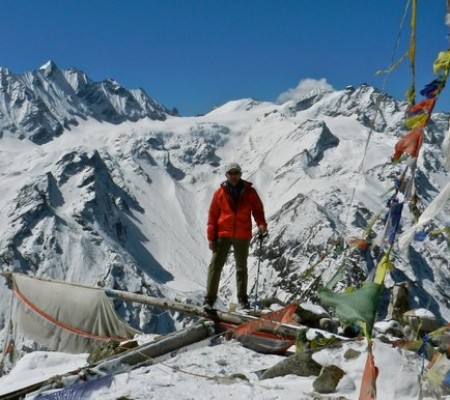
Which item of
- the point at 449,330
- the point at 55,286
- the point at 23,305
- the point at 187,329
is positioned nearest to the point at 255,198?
the point at 187,329

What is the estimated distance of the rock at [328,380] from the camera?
646 cm

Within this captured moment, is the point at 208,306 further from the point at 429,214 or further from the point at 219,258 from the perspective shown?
the point at 429,214

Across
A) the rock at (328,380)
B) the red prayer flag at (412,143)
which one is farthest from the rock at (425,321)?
the red prayer flag at (412,143)

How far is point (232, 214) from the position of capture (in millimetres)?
10391

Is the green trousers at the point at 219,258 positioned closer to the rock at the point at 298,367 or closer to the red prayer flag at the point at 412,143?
the rock at the point at 298,367

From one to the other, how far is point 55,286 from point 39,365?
1619mm

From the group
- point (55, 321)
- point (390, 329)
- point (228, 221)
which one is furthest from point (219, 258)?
point (390, 329)

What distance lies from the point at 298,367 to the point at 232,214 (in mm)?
3521

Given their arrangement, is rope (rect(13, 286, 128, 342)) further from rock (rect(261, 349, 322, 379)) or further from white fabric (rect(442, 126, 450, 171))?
white fabric (rect(442, 126, 450, 171))

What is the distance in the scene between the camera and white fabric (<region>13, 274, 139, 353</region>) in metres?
10.7

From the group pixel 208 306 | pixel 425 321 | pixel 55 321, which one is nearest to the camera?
pixel 425 321

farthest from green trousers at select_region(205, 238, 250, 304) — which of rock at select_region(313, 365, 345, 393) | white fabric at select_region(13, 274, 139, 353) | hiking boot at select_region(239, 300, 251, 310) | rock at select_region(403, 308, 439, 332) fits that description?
rock at select_region(313, 365, 345, 393)

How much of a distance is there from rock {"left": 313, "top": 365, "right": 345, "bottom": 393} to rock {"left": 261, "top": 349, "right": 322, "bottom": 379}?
62 cm

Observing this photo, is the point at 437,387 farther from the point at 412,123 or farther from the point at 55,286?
the point at 55,286
